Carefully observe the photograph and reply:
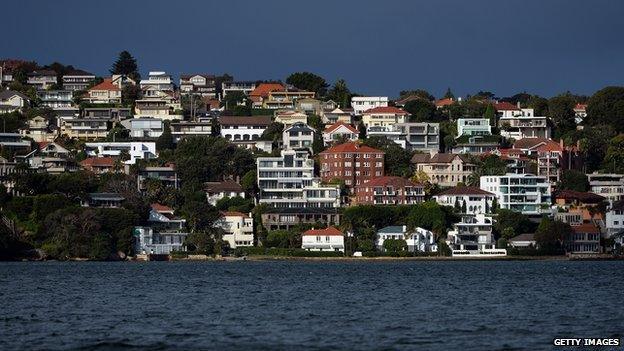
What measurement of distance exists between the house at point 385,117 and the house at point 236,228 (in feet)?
102

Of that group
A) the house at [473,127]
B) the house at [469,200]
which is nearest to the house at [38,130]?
the house at [473,127]

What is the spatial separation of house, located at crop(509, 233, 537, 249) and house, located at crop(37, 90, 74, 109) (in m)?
55.1

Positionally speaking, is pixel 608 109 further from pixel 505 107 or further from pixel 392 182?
pixel 392 182

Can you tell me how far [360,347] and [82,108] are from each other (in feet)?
347

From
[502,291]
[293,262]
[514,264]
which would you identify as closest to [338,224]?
[293,262]

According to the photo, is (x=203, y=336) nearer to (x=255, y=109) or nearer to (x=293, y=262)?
(x=293, y=262)

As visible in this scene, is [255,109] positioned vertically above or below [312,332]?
above

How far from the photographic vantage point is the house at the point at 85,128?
433 feet

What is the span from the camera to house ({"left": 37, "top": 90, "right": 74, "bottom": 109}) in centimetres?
14162

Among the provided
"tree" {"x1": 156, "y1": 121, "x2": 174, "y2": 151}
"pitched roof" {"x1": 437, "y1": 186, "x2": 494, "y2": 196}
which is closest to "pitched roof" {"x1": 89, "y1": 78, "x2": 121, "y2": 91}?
"tree" {"x1": 156, "y1": 121, "x2": 174, "y2": 151}

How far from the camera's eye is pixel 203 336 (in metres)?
38.5

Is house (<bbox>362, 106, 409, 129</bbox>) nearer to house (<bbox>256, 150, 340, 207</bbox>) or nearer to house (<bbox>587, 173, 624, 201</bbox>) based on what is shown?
house (<bbox>256, 150, 340, 207</bbox>)

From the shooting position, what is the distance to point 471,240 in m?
105

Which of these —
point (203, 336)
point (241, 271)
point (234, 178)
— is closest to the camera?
point (203, 336)
